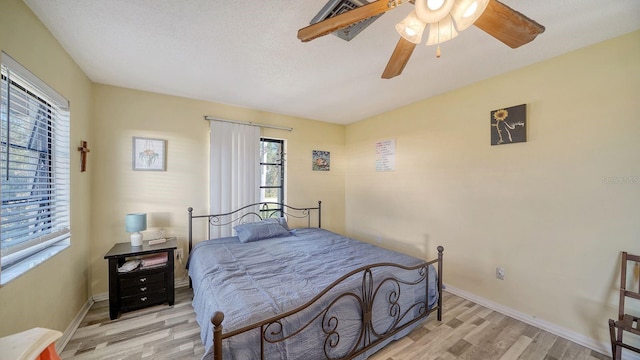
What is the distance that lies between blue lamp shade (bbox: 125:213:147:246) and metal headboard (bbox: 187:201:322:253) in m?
0.54

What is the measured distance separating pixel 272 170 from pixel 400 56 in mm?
2832

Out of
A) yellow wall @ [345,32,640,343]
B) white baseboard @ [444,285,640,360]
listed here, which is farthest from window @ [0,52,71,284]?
white baseboard @ [444,285,640,360]

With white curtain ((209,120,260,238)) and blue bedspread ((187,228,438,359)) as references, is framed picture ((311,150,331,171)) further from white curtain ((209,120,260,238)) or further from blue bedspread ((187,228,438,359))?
blue bedspread ((187,228,438,359))

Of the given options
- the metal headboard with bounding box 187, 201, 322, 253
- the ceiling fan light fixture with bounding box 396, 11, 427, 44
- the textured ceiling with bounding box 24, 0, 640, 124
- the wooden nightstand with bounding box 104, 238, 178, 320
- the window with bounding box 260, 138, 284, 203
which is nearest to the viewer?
the ceiling fan light fixture with bounding box 396, 11, 427, 44

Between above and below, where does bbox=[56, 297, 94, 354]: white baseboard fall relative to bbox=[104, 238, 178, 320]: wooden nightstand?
below

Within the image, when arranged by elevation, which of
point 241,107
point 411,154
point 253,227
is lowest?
point 253,227

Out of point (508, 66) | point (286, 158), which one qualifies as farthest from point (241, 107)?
point (508, 66)

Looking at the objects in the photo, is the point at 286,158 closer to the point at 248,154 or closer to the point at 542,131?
the point at 248,154

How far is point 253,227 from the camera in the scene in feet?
10.1

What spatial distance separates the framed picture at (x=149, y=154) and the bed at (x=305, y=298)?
121cm

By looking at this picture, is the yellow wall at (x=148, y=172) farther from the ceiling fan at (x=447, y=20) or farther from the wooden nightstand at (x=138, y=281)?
the ceiling fan at (x=447, y=20)

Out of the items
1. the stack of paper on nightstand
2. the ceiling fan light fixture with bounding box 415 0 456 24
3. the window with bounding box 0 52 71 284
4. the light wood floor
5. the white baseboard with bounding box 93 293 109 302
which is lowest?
the light wood floor

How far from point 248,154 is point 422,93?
261cm

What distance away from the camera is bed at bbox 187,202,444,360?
133cm
